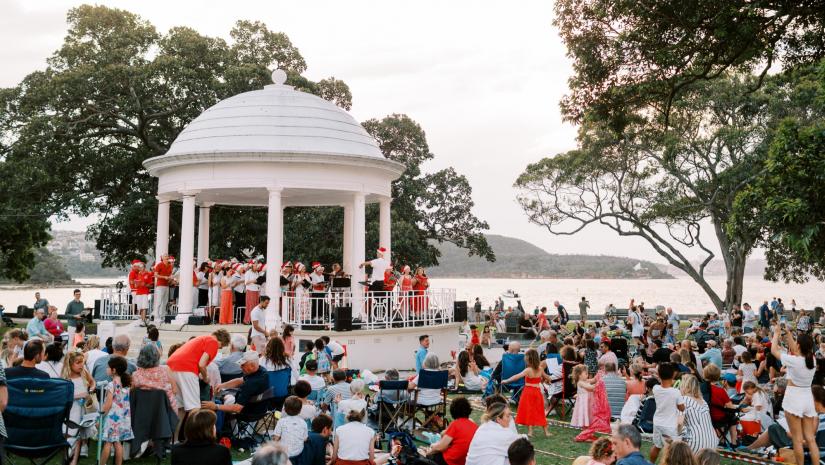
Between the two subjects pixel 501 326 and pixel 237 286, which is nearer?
pixel 237 286

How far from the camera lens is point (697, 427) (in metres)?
8.36

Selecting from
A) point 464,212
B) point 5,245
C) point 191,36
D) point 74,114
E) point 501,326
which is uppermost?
point 191,36

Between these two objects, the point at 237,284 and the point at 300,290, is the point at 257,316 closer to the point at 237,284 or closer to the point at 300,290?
the point at 300,290

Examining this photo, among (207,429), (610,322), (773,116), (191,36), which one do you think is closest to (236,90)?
(191,36)

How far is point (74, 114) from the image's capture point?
3005 centimetres

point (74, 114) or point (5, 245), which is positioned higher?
point (74, 114)

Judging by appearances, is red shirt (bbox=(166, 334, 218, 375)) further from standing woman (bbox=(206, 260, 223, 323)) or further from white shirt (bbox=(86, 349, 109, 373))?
standing woman (bbox=(206, 260, 223, 323))

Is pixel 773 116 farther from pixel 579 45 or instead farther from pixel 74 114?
pixel 74 114

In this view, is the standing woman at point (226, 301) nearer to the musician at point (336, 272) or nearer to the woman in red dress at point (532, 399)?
the musician at point (336, 272)

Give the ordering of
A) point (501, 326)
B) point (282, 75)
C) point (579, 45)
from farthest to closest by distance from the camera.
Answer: point (501, 326), point (282, 75), point (579, 45)

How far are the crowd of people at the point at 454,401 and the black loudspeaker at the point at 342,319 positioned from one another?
404 cm

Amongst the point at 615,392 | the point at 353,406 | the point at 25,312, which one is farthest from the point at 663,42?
the point at 25,312

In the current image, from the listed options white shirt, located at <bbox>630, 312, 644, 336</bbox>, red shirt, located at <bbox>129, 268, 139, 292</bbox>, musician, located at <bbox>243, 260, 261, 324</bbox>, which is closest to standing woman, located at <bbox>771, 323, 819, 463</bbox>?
musician, located at <bbox>243, 260, 261, 324</bbox>

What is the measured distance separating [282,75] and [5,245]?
674 inches
